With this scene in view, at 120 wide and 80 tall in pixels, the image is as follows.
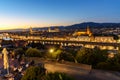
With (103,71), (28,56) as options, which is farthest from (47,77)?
(28,56)

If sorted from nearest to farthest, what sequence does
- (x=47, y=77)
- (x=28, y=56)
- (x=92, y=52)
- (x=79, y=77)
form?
(x=47, y=77)
(x=79, y=77)
(x=92, y=52)
(x=28, y=56)

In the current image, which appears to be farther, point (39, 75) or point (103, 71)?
point (103, 71)

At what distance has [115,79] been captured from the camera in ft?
59.6

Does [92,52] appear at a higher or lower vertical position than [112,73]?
higher

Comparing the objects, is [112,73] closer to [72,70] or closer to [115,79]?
[115,79]

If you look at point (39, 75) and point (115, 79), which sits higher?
point (39, 75)

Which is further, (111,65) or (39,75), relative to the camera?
(111,65)

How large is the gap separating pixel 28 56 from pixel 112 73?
11.9 m

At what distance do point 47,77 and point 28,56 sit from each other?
14622 mm

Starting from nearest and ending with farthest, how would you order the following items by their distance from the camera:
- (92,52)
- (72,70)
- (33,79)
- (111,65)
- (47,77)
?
(47,77)
(33,79)
(72,70)
(111,65)
(92,52)

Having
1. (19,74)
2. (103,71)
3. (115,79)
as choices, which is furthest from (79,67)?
(19,74)

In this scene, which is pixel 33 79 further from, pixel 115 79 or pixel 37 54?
pixel 37 54

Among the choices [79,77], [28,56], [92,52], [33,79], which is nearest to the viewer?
[33,79]

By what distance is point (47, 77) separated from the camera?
1322cm
